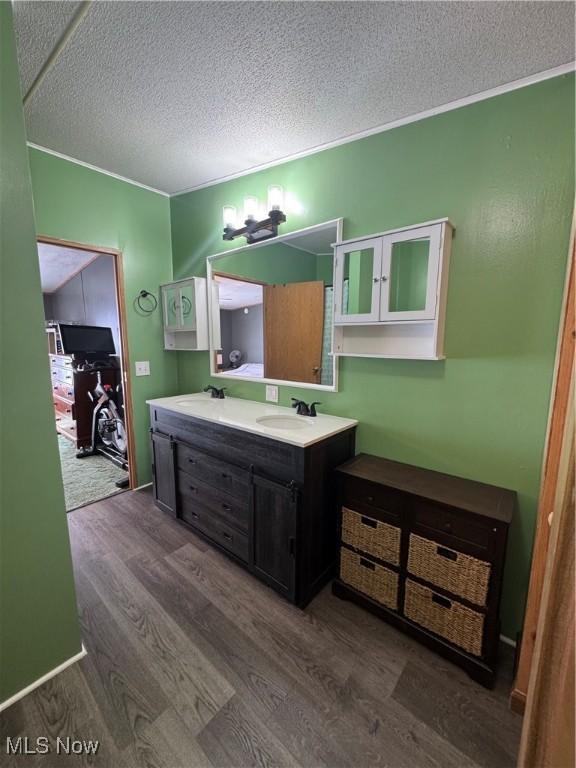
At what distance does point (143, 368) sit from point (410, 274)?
236 centimetres

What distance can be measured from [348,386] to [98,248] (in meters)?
2.24

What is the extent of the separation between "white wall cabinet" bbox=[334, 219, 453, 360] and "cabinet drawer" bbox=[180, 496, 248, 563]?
1.32 meters

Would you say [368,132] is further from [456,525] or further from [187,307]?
[456,525]

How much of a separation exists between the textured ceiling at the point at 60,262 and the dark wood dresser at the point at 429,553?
12.4 feet

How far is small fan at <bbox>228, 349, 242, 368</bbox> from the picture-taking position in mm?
2551

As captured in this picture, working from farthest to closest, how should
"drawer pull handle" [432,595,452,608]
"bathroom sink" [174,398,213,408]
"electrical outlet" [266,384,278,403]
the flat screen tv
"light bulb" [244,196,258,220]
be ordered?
the flat screen tv → "bathroom sink" [174,398,213,408] → "electrical outlet" [266,384,278,403] → "light bulb" [244,196,258,220] → "drawer pull handle" [432,595,452,608]

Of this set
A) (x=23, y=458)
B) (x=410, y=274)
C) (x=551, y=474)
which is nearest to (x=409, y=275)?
(x=410, y=274)

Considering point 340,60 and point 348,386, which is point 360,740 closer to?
point 348,386

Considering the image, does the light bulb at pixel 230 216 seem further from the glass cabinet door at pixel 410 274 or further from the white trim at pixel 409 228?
the glass cabinet door at pixel 410 274

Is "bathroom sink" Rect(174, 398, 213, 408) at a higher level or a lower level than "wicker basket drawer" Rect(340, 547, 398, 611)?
higher

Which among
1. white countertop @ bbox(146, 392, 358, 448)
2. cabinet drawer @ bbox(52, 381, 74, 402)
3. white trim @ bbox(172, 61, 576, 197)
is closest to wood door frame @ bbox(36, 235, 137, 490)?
white countertop @ bbox(146, 392, 358, 448)

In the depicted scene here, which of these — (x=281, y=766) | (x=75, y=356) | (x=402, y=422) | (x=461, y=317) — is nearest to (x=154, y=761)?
(x=281, y=766)

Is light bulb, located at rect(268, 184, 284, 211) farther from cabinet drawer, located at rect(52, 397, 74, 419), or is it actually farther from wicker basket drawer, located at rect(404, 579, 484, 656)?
cabinet drawer, located at rect(52, 397, 74, 419)

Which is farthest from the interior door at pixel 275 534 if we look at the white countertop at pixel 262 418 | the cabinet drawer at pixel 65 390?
the cabinet drawer at pixel 65 390
